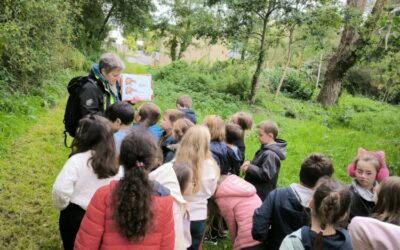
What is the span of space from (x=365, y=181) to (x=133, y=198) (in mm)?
2314

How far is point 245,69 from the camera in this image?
15.7 meters

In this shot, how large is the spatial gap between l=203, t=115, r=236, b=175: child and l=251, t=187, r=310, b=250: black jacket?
1.06 meters

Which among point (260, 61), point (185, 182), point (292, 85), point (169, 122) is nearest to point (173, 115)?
point (169, 122)

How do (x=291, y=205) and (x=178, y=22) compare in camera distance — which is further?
(x=178, y=22)

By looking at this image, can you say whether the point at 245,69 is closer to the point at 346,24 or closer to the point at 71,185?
the point at 346,24

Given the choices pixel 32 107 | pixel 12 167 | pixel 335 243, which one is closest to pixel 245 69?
pixel 32 107

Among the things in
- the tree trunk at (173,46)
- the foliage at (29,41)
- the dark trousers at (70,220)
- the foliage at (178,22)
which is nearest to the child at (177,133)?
the dark trousers at (70,220)

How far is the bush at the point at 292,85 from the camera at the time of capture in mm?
20234

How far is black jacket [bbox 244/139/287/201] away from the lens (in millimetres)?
4031

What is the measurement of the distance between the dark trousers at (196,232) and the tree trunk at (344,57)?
11825 mm

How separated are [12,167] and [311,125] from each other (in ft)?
29.2

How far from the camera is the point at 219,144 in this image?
4.21 m

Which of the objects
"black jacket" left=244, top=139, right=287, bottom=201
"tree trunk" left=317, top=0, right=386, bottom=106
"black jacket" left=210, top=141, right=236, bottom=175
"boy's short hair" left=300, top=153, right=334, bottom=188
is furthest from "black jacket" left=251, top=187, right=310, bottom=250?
"tree trunk" left=317, top=0, right=386, bottom=106

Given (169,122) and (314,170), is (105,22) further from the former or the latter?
(314,170)
